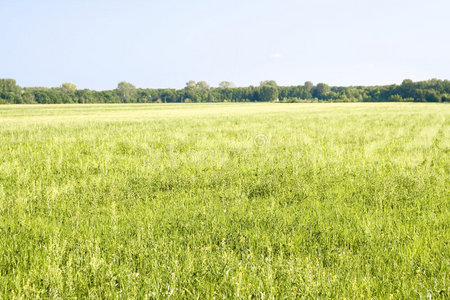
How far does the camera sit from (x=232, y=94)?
16312cm

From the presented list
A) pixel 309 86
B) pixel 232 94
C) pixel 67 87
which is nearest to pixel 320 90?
pixel 309 86

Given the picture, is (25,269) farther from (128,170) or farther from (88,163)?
(88,163)

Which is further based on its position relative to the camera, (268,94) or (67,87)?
(67,87)

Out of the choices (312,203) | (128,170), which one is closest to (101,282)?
(312,203)

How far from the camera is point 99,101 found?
439 feet

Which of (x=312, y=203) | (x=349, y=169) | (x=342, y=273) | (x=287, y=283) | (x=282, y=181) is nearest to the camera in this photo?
(x=287, y=283)

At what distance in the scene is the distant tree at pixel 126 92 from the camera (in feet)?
487

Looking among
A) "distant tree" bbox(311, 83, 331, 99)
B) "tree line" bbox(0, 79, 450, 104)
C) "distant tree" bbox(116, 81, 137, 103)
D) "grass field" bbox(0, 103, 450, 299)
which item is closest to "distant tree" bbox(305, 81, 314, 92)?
"tree line" bbox(0, 79, 450, 104)

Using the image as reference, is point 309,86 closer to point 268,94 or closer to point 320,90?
point 320,90

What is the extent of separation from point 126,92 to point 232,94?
194 ft

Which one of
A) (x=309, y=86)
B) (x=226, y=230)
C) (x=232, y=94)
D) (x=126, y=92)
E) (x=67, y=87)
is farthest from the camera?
(x=309, y=86)

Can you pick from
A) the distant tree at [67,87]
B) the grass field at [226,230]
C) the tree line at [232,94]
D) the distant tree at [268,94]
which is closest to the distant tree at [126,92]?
the tree line at [232,94]

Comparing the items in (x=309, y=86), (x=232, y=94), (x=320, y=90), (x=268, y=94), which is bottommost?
(x=268, y=94)

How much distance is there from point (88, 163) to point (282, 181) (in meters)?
5.24
